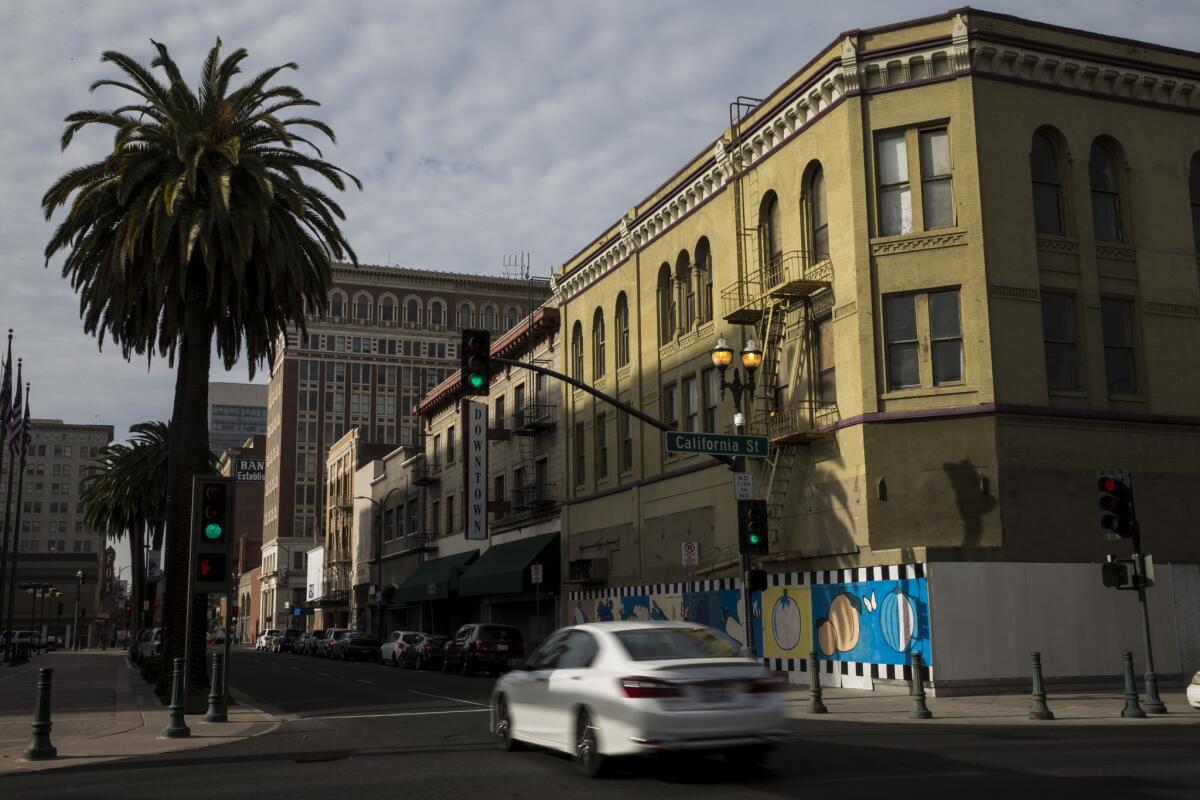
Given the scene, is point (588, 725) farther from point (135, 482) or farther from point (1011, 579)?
point (135, 482)

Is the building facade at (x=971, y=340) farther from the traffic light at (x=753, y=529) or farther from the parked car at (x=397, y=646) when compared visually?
the parked car at (x=397, y=646)

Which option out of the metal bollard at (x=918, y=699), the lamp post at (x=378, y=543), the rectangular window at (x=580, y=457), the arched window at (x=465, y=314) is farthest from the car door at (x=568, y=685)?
the arched window at (x=465, y=314)

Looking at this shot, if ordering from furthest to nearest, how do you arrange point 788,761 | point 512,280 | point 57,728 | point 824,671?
point 512,280 → point 824,671 → point 57,728 → point 788,761

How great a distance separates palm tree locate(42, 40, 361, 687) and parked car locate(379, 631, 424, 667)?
2017 cm

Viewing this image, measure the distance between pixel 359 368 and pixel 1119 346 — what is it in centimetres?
9064

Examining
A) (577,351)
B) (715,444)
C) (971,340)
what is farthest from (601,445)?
(715,444)

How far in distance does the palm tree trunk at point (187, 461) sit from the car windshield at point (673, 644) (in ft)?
48.0

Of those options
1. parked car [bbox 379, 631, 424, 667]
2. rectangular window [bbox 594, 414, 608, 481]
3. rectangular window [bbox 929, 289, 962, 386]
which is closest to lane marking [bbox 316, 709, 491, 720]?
rectangular window [bbox 929, 289, 962, 386]

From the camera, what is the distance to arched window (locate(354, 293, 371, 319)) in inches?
4343

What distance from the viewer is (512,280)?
110438mm

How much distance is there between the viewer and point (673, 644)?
12.1 meters

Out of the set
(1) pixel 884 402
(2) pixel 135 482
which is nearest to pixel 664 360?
(1) pixel 884 402

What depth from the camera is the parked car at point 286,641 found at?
72.1 metres

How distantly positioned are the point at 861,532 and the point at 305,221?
48.5 ft
